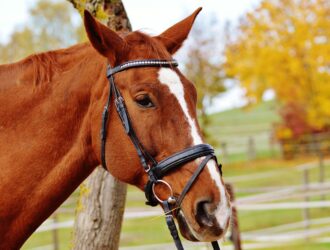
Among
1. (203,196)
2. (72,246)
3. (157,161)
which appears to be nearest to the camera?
(203,196)

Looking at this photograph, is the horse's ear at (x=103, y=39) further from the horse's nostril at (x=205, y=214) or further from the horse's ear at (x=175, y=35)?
the horse's nostril at (x=205, y=214)

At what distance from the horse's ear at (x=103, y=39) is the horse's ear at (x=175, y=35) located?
0.30 metres

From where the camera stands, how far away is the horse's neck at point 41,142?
10.2 ft

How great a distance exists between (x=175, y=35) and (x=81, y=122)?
73 cm

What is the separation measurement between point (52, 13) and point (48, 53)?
92.6 ft

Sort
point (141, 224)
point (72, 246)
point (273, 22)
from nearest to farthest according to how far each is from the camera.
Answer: point (72, 246)
point (141, 224)
point (273, 22)

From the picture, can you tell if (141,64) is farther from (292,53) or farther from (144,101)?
(292,53)

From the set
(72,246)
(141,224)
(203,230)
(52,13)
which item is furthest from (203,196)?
(52,13)

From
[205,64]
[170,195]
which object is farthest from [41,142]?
[205,64]

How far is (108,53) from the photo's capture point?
3.10 m

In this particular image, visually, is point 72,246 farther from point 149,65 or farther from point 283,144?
point 283,144

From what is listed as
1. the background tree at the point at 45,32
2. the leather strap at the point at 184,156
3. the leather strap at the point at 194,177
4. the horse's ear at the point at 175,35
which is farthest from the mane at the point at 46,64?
the background tree at the point at 45,32

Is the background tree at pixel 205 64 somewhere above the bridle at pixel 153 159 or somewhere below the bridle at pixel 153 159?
below

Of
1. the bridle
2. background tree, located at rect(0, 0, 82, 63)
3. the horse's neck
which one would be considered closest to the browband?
the bridle
